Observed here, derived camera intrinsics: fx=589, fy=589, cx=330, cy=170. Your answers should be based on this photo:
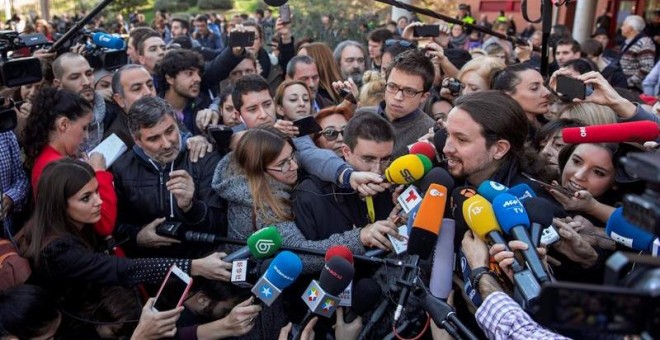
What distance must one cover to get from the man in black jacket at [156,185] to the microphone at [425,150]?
1.14m

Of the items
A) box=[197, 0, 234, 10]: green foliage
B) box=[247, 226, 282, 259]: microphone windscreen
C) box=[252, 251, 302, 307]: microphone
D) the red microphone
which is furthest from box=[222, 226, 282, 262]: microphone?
box=[197, 0, 234, 10]: green foliage

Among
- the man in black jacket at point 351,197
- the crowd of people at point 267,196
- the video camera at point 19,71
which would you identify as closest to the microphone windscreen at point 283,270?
the crowd of people at point 267,196

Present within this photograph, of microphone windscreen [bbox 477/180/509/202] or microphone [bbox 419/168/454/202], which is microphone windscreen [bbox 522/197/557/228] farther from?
microphone [bbox 419/168/454/202]

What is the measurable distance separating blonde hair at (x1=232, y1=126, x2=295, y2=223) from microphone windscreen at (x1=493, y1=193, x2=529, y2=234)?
1.19 m

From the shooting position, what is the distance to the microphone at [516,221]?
70.4 inches

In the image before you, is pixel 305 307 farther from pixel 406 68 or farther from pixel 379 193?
pixel 406 68

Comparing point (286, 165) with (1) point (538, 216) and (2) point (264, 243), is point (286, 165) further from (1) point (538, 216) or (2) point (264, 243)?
(1) point (538, 216)

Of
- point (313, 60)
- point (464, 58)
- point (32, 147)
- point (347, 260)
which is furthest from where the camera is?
point (464, 58)

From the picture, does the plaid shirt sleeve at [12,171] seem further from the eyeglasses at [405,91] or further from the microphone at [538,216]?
the microphone at [538,216]

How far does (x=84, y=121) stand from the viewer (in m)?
3.42

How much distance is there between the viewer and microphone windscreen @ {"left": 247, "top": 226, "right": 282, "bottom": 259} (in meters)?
2.51

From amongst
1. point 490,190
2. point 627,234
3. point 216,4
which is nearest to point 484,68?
point 627,234

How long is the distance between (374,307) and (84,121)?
6.78 ft

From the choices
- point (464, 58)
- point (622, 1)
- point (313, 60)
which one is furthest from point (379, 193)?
point (622, 1)
